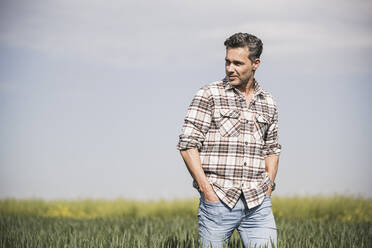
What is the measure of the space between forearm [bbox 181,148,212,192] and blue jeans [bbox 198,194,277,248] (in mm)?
173

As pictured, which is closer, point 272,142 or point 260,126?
point 260,126

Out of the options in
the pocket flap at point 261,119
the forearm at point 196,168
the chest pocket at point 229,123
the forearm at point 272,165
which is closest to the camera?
the forearm at point 196,168

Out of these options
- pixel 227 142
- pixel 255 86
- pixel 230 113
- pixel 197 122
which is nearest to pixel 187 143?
pixel 197 122

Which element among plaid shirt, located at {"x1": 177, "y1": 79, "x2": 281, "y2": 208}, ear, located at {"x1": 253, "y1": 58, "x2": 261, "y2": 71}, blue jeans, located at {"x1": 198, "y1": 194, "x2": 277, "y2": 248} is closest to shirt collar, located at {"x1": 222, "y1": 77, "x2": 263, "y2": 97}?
plaid shirt, located at {"x1": 177, "y1": 79, "x2": 281, "y2": 208}

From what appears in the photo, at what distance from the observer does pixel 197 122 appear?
12.3 feet

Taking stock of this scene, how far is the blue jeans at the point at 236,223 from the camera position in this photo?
3.70 metres

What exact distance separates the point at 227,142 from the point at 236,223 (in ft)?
2.38

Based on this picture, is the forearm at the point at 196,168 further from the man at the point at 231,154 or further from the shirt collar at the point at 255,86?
the shirt collar at the point at 255,86

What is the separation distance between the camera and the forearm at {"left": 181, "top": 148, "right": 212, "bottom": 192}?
11.9 feet

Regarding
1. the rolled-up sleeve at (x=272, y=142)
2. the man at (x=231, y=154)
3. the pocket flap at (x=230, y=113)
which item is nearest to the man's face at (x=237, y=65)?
the man at (x=231, y=154)

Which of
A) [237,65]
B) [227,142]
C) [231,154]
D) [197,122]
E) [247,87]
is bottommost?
[231,154]

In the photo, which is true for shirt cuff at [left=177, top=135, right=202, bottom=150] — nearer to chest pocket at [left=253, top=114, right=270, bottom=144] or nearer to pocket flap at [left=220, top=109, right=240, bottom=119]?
pocket flap at [left=220, top=109, right=240, bottom=119]

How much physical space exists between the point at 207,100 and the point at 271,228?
4.33 ft

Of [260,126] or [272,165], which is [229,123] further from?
[272,165]
